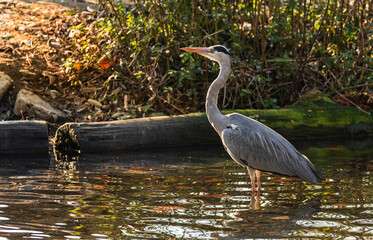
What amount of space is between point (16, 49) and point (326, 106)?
601 cm

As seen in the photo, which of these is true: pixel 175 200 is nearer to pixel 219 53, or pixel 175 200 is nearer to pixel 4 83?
pixel 219 53

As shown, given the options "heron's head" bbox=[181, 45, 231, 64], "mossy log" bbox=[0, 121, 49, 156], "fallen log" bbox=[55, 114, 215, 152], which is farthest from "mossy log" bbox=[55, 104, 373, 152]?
"heron's head" bbox=[181, 45, 231, 64]

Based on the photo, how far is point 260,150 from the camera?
6.54 meters

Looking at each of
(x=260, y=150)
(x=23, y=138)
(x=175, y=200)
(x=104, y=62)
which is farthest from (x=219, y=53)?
(x=104, y=62)

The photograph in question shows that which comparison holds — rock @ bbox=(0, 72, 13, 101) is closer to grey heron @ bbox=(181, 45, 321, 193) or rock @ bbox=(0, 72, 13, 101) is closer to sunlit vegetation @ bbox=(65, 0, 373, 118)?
sunlit vegetation @ bbox=(65, 0, 373, 118)

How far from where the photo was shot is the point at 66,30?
12852 millimetres

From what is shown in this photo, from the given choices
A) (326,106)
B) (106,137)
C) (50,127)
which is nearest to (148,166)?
(106,137)

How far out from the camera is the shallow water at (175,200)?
4938 mm

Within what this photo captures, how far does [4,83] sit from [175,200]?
5.73 metres

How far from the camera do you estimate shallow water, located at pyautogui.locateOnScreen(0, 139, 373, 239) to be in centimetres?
494

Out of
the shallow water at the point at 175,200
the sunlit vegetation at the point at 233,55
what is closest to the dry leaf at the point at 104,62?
the sunlit vegetation at the point at 233,55

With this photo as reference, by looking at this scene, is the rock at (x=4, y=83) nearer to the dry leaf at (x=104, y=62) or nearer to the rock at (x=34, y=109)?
the rock at (x=34, y=109)

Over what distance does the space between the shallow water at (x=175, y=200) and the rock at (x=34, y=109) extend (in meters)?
2.06

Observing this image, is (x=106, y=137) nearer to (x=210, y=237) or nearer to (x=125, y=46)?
(x=125, y=46)
